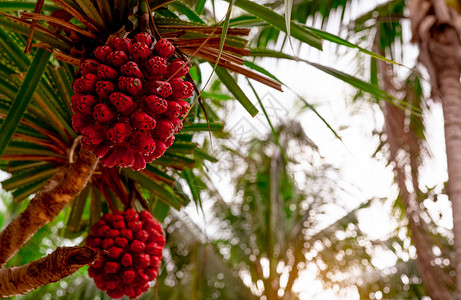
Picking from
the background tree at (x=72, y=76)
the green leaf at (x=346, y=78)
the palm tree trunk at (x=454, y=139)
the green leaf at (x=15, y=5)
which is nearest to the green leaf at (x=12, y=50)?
the background tree at (x=72, y=76)

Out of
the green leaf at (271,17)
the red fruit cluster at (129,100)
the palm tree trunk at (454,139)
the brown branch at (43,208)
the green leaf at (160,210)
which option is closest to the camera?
the red fruit cluster at (129,100)

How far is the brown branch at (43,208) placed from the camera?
0.89m

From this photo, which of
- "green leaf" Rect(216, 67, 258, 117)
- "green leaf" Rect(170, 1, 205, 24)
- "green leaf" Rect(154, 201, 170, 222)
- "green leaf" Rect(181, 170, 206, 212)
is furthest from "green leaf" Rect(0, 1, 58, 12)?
"green leaf" Rect(154, 201, 170, 222)

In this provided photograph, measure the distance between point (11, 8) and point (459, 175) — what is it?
186 cm

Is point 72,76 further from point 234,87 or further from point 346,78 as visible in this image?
point 346,78

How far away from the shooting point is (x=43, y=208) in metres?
0.90

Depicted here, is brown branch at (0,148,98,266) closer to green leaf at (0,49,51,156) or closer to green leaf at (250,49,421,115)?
green leaf at (0,49,51,156)

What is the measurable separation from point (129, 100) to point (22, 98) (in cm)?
31

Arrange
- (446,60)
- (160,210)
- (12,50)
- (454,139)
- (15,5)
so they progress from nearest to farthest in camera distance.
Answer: (15,5) → (12,50) → (160,210) → (454,139) → (446,60)

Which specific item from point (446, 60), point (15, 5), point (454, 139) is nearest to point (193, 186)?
point (15, 5)

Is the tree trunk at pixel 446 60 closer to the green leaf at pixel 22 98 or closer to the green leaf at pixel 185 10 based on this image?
the green leaf at pixel 185 10

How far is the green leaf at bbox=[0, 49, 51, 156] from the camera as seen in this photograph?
2.66 ft

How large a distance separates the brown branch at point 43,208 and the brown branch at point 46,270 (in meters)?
0.09

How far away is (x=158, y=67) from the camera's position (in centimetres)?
65
